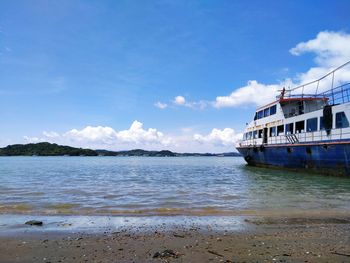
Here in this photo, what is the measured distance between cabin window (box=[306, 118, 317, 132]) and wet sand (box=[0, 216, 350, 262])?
20.7m

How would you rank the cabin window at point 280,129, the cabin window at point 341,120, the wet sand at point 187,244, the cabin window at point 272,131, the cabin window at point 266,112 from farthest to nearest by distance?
the cabin window at point 266,112, the cabin window at point 272,131, the cabin window at point 280,129, the cabin window at point 341,120, the wet sand at point 187,244

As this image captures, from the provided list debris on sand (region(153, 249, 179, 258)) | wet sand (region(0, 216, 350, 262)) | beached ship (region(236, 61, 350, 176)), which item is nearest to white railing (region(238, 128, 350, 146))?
beached ship (region(236, 61, 350, 176))

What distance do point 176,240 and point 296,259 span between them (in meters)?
2.64

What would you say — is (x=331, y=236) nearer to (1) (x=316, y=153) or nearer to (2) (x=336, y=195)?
(2) (x=336, y=195)

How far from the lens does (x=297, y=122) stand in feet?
106

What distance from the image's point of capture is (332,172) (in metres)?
26.4

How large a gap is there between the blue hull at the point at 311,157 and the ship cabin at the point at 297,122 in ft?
1.75

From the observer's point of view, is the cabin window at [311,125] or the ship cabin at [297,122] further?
the cabin window at [311,125]

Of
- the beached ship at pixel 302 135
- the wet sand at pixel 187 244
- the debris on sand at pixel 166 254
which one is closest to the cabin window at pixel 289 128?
the beached ship at pixel 302 135

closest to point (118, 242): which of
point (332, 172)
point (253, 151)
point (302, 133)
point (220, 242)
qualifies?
point (220, 242)

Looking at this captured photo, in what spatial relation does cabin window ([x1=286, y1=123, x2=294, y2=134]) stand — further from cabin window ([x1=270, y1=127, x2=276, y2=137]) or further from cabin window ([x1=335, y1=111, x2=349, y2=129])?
cabin window ([x1=335, y1=111, x2=349, y2=129])

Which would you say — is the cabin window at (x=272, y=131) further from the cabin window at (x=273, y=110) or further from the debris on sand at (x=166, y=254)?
the debris on sand at (x=166, y=254)

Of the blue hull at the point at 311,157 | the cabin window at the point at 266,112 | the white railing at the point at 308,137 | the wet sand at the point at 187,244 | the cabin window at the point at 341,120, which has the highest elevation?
the cabin window at the point at 266,112

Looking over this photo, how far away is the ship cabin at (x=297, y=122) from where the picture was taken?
85.3 feet
